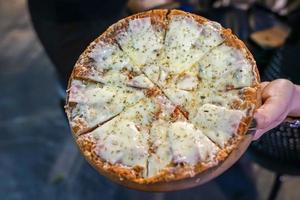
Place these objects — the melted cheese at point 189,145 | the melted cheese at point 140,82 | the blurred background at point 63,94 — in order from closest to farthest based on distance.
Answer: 1. the melted cheese at point 189,145
2. the melted cheese at point 140,82
3. the blurred background at point 63,94

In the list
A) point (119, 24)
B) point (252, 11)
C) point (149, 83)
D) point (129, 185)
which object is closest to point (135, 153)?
point (129, 185)

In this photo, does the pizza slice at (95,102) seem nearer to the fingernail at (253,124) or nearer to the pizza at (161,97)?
the pizza at (161,97)

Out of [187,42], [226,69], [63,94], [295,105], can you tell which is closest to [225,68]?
[226,69]

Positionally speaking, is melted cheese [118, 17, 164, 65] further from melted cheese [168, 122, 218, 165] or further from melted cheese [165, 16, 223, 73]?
melted cheese [168, 122, 218, 165]

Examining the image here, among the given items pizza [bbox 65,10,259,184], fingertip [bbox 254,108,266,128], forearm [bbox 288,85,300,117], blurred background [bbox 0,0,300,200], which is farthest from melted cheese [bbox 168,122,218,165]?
blurred background [bbox 0,0,300,200]

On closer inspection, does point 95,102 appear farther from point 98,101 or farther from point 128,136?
point 128,136

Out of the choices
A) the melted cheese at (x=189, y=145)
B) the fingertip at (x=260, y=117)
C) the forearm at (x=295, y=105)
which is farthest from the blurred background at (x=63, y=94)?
the melted cheese at (x=189, y=145)
